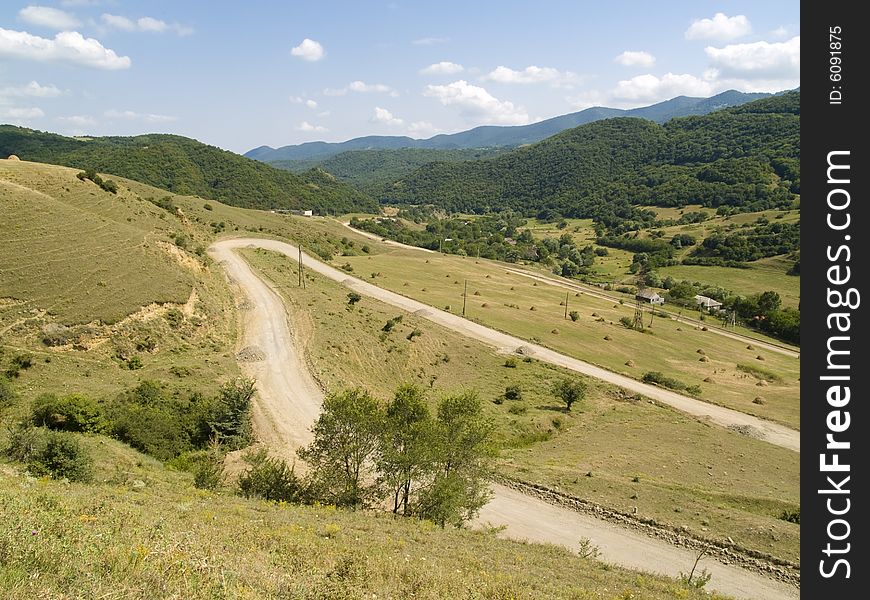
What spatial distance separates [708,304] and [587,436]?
8590 centimetres

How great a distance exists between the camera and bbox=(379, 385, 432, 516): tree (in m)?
19.4

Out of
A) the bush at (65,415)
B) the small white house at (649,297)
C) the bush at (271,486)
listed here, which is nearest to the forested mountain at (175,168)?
the small white house at (649,297)

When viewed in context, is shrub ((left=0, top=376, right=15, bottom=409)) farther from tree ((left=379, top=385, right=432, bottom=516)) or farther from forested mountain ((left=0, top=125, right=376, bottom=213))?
forested mountain ((left=0, top=125, right=376, bottom=213))

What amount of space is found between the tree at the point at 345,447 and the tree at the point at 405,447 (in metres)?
0.63

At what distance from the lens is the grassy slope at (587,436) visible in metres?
24.2

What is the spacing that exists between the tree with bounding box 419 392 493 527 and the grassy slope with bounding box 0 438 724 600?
1524mm

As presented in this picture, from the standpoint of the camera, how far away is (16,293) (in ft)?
111

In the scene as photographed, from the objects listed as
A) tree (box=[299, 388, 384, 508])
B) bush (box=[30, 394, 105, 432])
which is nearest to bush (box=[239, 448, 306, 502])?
tree (box=[299, 388, 384, 508])

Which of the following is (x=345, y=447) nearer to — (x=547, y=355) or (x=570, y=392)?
(x=570, y=392)

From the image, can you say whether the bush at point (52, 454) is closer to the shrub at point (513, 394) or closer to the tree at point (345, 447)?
the tree at point (345, 447)

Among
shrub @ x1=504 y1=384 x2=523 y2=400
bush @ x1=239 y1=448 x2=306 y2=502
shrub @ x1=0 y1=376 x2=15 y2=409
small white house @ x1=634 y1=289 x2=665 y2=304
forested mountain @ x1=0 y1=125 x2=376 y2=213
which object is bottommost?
shrub @ x1=504 y1=384 x2=523 y2=400
